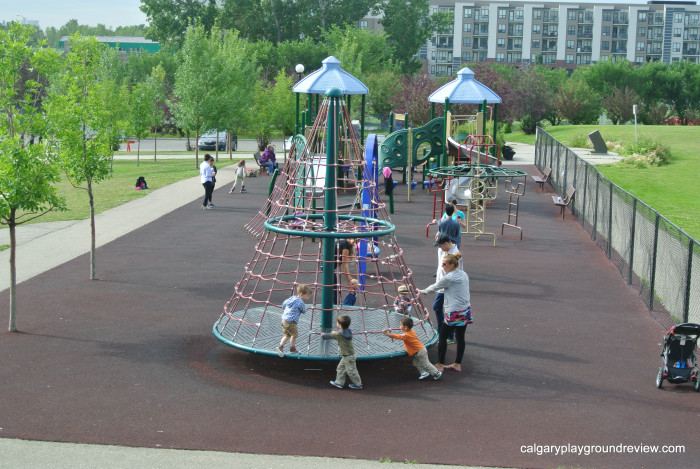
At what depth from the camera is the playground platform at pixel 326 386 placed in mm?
8000

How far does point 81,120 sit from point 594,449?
1072cm

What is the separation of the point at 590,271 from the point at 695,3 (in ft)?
461

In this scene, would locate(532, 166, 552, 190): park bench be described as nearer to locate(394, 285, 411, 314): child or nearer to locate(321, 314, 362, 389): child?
locate(394, 285, 411, 314): child

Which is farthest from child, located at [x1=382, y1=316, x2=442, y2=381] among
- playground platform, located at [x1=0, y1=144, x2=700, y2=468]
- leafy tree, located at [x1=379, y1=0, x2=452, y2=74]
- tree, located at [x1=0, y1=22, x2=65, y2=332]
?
leafy tree, located at [x1=379, y1=0, x2=452, y2=74]

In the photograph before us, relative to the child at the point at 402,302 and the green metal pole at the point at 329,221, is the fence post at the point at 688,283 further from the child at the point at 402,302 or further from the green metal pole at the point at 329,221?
the green metal pole at the point at 329,221

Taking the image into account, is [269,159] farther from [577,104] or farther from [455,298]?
[577,104]

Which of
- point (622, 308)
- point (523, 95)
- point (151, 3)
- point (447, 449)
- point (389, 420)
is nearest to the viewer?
point (447, 449)

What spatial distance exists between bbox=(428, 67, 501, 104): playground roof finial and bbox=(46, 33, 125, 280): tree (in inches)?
675

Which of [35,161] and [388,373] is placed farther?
[35,161]

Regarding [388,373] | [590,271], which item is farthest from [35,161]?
[590,271]

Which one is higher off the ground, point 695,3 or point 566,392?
point 695,3

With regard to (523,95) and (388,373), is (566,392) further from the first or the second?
(523,95)

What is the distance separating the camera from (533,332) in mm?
12203

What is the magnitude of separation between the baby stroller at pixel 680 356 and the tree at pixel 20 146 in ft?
29.2
